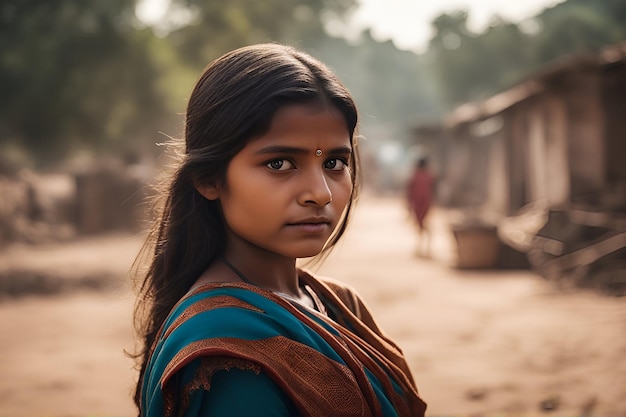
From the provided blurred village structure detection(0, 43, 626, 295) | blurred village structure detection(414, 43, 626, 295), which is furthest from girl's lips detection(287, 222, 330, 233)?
blurred village structure detection(414, 43, 626, 295)

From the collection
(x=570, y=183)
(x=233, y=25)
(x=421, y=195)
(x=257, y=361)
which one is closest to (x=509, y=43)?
(x=233, y=25)

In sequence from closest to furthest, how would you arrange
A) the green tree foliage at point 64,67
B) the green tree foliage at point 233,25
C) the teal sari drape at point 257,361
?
the teal sari drape at point 257,361 < the green tree foliage at point 64,67 < the green tree foliage at point 233,25

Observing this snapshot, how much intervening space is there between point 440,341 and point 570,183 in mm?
5869

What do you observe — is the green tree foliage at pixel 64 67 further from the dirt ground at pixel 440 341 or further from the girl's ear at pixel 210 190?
the girl's ear at pixel 210 190

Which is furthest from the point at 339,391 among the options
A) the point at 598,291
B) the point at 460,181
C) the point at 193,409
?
the point at 460,181

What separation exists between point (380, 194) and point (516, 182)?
17.6m

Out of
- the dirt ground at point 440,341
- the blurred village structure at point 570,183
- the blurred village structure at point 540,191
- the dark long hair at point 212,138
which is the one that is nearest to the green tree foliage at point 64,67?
the blurred village structure at point 540,191

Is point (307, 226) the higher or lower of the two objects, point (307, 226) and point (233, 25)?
the lower

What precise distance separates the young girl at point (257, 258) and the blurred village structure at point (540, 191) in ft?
12.1

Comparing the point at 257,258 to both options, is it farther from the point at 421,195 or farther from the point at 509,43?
the point at 509,43

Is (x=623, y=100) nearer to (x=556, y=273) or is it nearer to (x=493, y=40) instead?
(x=556, y=273)

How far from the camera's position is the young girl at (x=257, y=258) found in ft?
3.88

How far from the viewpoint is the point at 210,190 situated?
1450 millimetres

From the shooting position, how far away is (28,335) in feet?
21.8
